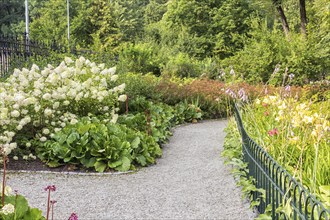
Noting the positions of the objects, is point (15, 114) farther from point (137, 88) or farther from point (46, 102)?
point (137, 88)

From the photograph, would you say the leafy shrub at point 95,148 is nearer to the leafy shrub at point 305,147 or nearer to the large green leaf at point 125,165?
the large green leaf at point 125,165

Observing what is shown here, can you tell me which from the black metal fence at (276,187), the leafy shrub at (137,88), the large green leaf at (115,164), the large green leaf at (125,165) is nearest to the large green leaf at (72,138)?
the large green leaf at (115,164)

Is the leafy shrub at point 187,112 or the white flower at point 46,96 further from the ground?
the white flower at point 46,96

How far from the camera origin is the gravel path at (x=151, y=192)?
4.88m

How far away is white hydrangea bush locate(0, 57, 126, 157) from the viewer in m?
6.86

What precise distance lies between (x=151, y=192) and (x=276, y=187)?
232cm

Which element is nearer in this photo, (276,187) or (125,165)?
(276,187)

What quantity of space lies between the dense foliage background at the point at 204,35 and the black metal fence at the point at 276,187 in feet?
6.13

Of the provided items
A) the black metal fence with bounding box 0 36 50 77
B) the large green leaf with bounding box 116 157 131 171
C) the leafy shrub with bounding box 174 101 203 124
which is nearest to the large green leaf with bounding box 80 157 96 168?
the large green leaf with bounding box 116 157 131 171

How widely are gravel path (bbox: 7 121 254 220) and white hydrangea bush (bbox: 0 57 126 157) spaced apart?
0.90 m

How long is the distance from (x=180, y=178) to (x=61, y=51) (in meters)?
10.1

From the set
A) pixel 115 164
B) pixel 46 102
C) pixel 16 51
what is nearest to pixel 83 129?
pixel 115 164

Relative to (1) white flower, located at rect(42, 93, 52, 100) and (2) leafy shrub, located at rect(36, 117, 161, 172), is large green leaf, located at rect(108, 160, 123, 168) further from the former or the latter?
(1) white flower, located at rect(42, 93, 52, 100)

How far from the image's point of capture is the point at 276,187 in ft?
12.2
